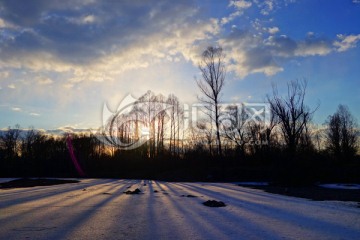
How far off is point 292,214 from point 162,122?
1810 inches

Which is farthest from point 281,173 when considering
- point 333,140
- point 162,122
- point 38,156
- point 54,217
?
point 38,156

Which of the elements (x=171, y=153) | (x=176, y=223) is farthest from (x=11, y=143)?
(x=176, y=223)

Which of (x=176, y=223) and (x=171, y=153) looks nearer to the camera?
(x=176, y=223)

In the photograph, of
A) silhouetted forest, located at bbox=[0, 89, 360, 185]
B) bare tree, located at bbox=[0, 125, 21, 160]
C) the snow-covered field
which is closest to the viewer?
the snow-covered field

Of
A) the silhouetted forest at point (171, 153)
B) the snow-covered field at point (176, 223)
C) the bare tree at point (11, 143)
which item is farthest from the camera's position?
the bare tree at point (11, 143)

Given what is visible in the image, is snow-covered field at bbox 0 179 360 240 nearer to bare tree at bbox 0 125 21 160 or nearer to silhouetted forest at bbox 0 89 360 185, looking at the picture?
silhouetted forest at bbox 0 89 360 185

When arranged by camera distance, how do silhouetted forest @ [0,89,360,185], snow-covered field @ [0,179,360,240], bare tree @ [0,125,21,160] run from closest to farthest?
snow-covered field @ [0,179,360,240] → silhouetted forest @ [0,89,360,185] → bare tree @ [0,125,21,160]

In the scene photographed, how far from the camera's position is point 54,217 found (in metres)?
6.95

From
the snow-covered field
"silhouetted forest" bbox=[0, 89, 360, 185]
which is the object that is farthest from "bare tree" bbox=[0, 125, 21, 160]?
the snow-covered field

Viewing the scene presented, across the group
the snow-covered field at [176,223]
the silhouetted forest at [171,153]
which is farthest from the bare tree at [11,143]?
the snow-covered field at [176,223]

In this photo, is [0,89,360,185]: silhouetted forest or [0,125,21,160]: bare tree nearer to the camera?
[0,89,360,185]: silhouetted forest

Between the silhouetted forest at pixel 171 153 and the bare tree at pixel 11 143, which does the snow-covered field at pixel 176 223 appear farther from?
the bare tree at pixel 11 143

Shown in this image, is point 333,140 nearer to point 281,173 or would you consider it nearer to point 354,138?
point 354,138

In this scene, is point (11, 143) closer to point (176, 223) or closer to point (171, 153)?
point (171, 153)
